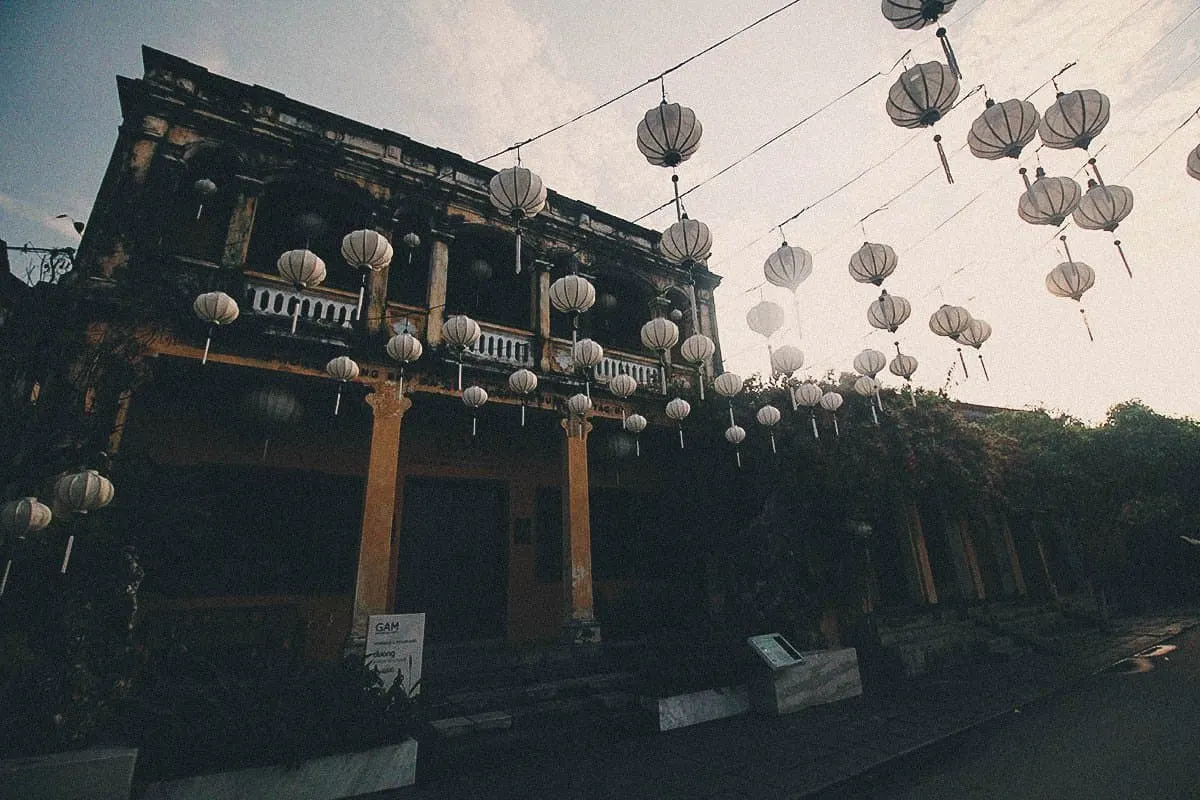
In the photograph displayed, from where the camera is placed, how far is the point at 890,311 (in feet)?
24.3

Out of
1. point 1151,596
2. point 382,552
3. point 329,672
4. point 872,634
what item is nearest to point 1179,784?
point 872,634

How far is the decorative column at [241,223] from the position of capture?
7961 mm

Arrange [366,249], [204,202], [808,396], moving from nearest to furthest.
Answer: [366,249], [204,202], [808,396]

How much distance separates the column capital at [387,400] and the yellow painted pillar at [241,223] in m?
2.82

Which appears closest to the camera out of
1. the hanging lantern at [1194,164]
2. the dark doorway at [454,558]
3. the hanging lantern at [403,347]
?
the hanging lantern at [1194,164]

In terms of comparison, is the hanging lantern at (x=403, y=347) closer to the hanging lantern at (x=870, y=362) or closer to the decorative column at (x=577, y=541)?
the decorative column at (x=577, y=541)

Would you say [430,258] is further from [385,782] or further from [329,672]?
[385,782]

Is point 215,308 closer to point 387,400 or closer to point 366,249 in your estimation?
point 366,249

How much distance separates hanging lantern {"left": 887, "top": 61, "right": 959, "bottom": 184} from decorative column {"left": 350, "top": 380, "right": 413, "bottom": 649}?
7473 millimetres

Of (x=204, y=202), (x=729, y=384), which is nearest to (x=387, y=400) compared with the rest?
(x=204, y=202)

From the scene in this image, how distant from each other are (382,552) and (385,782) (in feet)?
10.9

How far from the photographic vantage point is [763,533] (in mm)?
8133

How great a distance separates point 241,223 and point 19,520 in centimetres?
567

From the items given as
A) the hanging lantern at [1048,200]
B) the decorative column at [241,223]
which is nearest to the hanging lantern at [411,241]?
the decorative column at [241,223]
